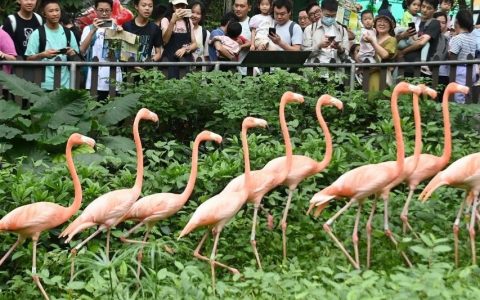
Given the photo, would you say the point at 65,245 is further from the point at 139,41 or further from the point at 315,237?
the point at 139,41

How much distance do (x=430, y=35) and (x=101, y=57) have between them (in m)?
3.42

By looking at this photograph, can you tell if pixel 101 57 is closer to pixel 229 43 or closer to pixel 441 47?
pixel 229 43

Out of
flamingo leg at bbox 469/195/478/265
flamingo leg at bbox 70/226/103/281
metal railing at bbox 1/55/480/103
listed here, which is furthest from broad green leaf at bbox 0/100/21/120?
flamingo leg at bbox 469/195/478/265

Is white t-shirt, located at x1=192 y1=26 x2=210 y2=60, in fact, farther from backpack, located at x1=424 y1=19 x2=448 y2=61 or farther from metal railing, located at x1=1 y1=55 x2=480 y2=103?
backpack, located at x1=424 y1=19 x2=448 y2=61

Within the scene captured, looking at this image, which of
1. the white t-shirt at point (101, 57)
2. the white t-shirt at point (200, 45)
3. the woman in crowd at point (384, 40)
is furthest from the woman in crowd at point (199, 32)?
the woman in crowd at point (384, 40)

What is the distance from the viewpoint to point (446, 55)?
12.0 metres

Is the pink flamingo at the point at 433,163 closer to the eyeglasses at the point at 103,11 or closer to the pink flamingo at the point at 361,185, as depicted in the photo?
the pink flamingo at the point at 361,185

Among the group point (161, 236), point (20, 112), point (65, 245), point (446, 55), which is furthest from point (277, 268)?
point (446, 55)

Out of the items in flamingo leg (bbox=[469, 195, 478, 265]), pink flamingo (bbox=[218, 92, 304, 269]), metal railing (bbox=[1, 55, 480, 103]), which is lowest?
flamingo leg (bbox=[469, 195, 478, 265])

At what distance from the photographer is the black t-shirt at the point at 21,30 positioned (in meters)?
11.4

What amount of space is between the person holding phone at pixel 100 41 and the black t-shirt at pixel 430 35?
3.10 m

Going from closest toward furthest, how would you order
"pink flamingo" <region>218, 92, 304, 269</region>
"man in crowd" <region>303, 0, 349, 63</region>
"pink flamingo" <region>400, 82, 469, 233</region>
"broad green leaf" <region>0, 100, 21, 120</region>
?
"pink flamingo" <region>218, 92, 304, 269</region>, "pink flamingo" <region>400, 82, 469, 233</region>, "broad green leaf" <region>0, 100, 21, 120</region>, "man in crowd" <region>303, 0, 349, 63</region>

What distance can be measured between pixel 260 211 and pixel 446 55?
4.46 metres

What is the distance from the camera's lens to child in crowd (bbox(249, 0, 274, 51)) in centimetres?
1210
